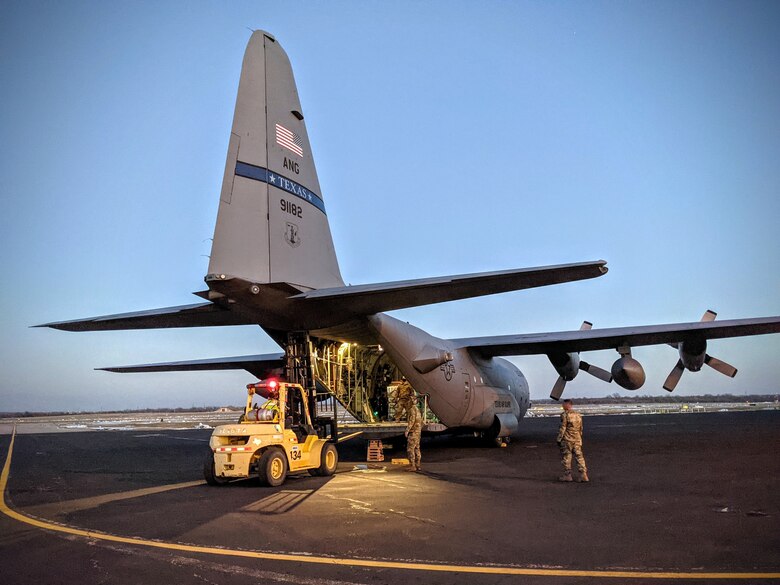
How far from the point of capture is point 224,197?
35.1 feet

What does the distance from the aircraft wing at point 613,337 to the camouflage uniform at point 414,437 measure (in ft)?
16.6

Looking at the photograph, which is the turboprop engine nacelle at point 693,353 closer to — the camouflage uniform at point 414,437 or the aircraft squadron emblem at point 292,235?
the camouflage uniform at point 414,437

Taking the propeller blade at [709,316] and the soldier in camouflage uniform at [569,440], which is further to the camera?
the propeller blade at [709,316]

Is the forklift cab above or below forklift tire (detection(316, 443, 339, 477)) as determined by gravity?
above

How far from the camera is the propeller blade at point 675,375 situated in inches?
731

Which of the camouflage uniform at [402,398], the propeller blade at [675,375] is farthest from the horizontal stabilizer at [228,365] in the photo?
the propeller blade at [675,375]

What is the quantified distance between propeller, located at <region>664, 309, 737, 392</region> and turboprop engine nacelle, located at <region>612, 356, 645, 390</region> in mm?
1359

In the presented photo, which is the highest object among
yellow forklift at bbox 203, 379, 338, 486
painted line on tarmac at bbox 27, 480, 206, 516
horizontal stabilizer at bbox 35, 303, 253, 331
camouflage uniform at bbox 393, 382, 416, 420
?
horizontal stabilizer at bbox 35, 303, 253, 331

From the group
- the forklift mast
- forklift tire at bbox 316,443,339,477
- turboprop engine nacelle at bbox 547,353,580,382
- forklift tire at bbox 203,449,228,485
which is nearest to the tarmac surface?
forklift tire at bbox 203,449,228,485

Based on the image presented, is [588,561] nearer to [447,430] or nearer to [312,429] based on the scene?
[312,429]

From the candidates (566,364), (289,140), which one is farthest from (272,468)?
(566,364)

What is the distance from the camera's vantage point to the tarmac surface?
209 inches

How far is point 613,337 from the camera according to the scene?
17500mm

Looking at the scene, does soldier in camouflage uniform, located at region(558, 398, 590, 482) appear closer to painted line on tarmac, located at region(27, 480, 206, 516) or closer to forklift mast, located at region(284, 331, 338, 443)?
forklift mast, located at region(284, 331, 338, 443)
